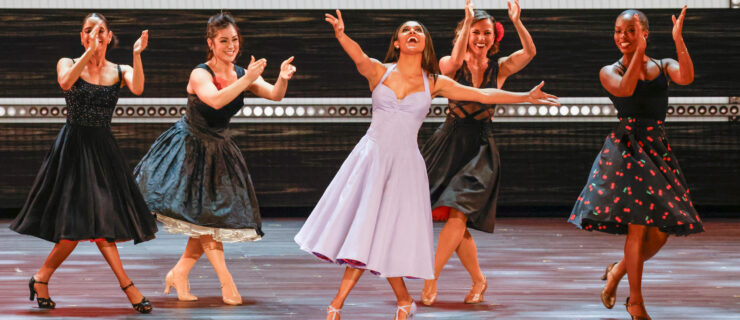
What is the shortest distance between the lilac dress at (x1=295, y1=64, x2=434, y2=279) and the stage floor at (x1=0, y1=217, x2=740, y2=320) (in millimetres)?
426

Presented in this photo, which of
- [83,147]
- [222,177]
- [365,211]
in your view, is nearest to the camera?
[365,211]

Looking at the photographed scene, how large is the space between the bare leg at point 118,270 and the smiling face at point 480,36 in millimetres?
1726

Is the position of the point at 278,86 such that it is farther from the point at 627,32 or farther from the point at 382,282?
the point at 627,32

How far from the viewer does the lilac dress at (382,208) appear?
353cm

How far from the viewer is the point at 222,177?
4.35 metres

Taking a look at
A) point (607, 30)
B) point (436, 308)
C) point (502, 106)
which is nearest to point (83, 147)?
A: point (436, 308)

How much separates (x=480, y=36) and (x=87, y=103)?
5.47ft

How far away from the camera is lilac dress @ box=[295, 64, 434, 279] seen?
3.53 m

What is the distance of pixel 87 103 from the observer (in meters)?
4.06

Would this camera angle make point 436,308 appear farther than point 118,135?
No

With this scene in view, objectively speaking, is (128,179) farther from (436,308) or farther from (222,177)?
(436,308)

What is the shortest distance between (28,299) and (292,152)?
4.05 m

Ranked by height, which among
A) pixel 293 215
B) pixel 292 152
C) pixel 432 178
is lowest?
pixel 293 215
